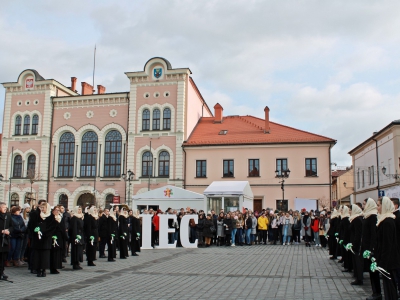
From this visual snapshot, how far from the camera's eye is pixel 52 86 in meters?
45.8

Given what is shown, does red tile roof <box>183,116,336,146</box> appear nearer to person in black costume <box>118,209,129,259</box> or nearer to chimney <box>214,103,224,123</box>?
chimney <box>214,103,224,123</box>

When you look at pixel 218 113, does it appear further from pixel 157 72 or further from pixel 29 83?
pixel 29 83

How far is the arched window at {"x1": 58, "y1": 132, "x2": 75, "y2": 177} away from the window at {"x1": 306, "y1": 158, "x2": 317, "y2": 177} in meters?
22.8

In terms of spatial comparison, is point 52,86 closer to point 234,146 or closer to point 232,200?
point 234,146

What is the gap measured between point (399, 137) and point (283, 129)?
10.7 meters

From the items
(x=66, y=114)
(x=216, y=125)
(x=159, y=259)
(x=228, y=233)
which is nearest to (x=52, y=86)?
(x=66, y=114)

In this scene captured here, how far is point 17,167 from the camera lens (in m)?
45.7

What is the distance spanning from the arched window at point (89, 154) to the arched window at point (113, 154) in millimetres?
1252

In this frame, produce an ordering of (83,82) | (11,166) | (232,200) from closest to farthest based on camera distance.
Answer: (232,200) < (11,166) < (83,82)

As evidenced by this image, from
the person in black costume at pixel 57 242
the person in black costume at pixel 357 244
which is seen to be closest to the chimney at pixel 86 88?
the person in black costume at pixel 57 242

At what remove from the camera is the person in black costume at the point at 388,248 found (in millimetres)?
7617

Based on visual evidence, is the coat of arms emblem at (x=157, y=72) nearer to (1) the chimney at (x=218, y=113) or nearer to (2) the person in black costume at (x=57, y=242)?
(1) the chimney at (x=218, y=113)

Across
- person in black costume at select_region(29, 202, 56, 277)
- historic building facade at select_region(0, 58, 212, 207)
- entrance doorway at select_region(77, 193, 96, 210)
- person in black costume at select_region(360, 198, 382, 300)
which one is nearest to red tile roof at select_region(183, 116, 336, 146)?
historic building facade at select_region(0, 58, 212, 207)

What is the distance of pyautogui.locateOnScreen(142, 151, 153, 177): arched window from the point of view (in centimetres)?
4222
